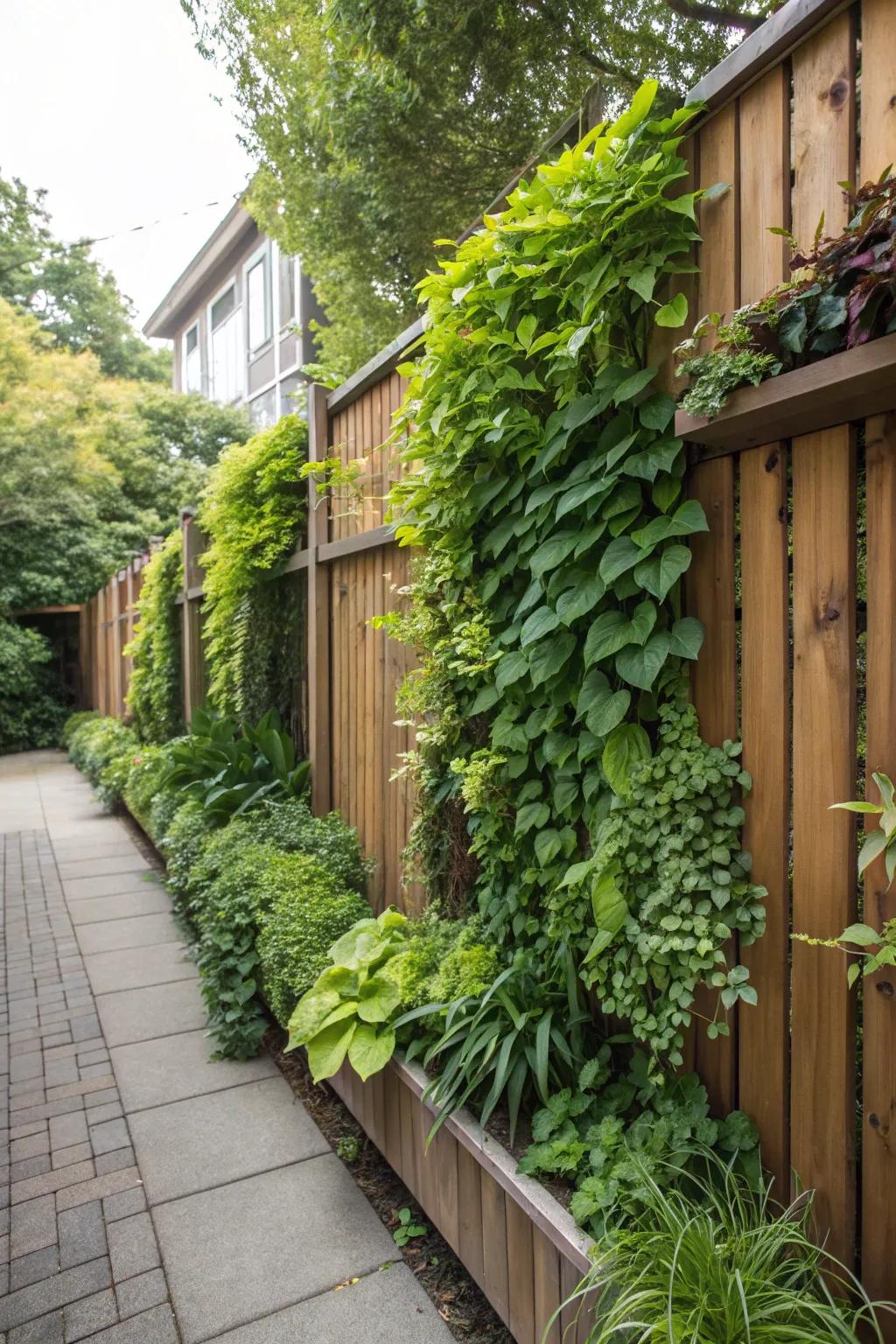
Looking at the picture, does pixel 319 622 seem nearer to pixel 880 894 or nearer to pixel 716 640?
pixel 716 640

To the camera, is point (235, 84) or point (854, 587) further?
point (235, 84)

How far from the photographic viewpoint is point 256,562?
4.36 m

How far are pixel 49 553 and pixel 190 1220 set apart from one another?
512 inches

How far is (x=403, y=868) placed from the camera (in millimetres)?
3094

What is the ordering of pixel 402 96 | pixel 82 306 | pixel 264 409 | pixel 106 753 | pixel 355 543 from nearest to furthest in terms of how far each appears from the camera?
pixel 355 543
pixel 402 96
pixel 106 753
pixel 264 409
pixel 82 306

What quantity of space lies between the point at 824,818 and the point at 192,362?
1906 centimetres

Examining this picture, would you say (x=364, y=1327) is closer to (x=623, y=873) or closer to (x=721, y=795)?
(x=623, y=873)

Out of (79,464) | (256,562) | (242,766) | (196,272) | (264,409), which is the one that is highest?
(196,272)

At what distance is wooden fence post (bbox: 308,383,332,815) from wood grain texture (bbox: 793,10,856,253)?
2.71m

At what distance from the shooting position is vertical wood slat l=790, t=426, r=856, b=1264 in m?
1.42

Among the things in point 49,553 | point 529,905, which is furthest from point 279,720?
point 49,553

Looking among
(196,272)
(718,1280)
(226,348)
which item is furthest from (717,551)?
(196,272)

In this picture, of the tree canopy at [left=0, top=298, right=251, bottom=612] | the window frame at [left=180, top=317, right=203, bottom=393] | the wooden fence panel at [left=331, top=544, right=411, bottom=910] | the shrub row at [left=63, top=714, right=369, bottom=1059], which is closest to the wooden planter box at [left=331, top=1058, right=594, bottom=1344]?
the shrub row at [left=63, top=714, right=369, bottom=1059]

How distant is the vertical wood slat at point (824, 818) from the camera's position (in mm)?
1424
